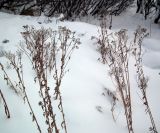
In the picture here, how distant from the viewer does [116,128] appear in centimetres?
257

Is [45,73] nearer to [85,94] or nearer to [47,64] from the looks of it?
[47,64]

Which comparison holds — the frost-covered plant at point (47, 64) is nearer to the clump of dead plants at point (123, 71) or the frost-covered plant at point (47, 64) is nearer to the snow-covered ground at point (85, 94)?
the snow-covered ground at point (85, 94)

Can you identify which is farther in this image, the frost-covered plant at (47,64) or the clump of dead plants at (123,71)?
the clump of dead plants at (123,71)

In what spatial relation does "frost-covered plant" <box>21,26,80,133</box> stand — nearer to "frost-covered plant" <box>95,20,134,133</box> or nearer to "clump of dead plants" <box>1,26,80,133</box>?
"clump of dead plants" <box>1,26,80,133</box>

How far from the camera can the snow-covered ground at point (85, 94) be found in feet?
8.14

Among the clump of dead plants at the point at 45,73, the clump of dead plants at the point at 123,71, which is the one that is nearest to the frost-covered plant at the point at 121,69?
the clump of dead plants at the point at 123,71

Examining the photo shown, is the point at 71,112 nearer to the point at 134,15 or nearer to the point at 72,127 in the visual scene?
the point at 72,127

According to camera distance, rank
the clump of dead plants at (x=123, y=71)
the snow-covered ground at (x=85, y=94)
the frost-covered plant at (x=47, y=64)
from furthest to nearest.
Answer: the snow-covered ground at (x=85, y=94) → the clump of dead plants at (x=123, y=71) → the frost-covered plant at (x=47, y=64)

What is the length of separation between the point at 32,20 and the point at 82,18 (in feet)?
5.17

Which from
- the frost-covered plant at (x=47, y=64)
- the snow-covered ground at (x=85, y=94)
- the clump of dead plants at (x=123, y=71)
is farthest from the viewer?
the snow-covered ground at (x=85, y=94)

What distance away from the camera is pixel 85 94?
113 inches

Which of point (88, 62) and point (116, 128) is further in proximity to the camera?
point (88, 62)

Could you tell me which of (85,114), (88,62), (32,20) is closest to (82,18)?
(32,20)

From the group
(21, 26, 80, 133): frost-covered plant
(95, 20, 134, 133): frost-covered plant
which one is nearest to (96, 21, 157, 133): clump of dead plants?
(95, 20, 134, 133): frost-covered plant
